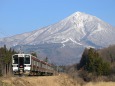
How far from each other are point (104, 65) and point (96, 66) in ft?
9.60

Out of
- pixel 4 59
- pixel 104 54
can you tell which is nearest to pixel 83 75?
pixel 4 59

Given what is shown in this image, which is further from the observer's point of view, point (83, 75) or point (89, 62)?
point (89, 62)

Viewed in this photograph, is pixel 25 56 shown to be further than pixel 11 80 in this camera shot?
Yes

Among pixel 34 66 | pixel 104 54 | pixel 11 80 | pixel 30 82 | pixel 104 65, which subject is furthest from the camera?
pixel 104 54

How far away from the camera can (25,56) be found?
49625 millimetres

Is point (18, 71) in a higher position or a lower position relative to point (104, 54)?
lower

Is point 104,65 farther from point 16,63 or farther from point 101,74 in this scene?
point 16,63

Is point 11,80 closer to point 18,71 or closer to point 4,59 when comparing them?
point 18,71

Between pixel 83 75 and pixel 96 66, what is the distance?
22.8 feet

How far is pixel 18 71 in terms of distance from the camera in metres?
48.4

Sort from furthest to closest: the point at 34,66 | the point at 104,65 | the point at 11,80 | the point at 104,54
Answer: the point at 104,54 → the point at 104,65 → the point at 34,66 → the point at 11,80

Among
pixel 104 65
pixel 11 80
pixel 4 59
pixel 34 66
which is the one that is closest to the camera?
pixel 11 80

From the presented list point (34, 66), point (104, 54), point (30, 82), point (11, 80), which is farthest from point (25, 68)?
point (104, 54)

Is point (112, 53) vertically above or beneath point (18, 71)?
above
